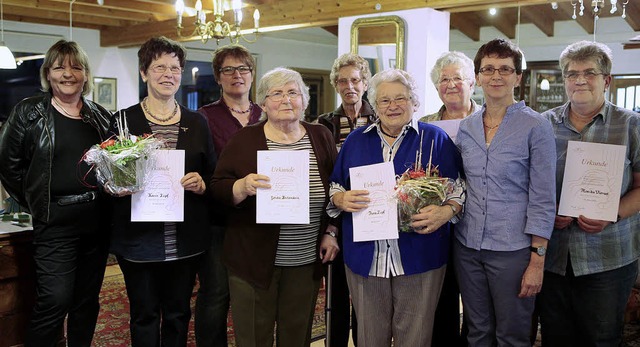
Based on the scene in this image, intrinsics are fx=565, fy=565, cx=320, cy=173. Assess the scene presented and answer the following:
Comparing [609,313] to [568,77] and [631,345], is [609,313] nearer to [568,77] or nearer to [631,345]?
[568,77]

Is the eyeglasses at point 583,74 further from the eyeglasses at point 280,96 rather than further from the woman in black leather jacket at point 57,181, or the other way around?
the woman in black leather jacket at point 57,181

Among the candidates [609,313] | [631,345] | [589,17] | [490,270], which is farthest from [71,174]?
[589,17]

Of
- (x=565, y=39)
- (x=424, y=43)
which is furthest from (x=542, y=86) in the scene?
(x=424, y=43)

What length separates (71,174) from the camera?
2443 mm

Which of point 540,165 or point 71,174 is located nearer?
point 540,165

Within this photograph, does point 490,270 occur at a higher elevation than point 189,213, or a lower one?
lower

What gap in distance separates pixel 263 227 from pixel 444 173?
2.40 feet

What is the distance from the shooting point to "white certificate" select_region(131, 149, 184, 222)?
2.22 m

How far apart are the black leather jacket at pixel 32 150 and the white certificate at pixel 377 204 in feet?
3.84

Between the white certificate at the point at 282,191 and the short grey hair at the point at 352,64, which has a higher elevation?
the short grey hair at the point at 352,64

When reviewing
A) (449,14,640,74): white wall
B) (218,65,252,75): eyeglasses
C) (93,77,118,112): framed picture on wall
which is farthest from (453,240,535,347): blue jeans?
(93,77,118,112): framed picture on wall

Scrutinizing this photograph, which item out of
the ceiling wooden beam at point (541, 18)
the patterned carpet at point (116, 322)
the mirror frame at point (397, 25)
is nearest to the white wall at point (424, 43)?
the mirror frame at point (397, 25)

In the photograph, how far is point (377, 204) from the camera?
2.04 meters

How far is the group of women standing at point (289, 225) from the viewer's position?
2.05 m
